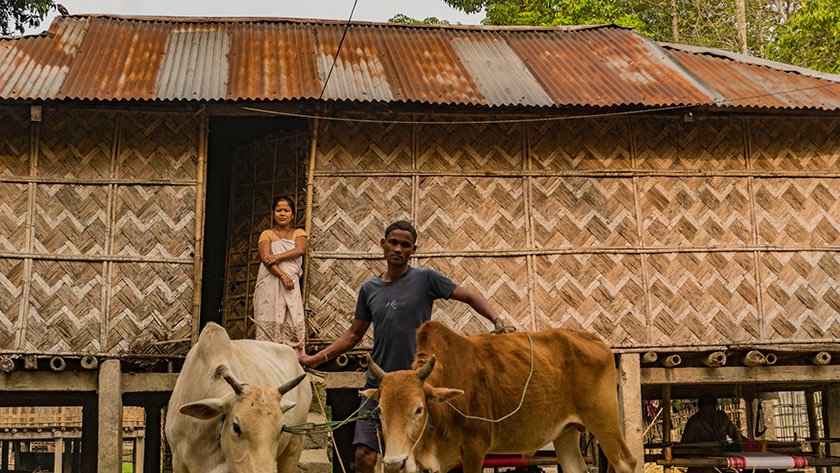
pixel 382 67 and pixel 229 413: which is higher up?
pixel 382 67

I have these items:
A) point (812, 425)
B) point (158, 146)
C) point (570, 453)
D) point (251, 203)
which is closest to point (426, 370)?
point (570, 453)

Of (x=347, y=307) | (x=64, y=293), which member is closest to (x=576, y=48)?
(x=347, y=307)

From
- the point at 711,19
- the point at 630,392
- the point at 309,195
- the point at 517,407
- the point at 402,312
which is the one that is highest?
the point at 711,19

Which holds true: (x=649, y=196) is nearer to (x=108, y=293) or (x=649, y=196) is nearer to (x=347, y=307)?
(x=347, y=307)

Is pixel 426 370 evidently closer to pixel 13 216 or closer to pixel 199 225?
pixel 199 225

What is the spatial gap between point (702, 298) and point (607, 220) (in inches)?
50.7

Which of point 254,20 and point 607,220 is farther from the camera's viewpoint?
point 254,20

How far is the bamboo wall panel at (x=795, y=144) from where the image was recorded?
10.4 meters

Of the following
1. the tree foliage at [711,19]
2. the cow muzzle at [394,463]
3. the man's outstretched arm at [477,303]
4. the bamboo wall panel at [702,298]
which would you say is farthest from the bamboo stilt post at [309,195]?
the tree foliage at [711,19]

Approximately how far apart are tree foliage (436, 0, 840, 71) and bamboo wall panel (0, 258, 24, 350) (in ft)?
45.0

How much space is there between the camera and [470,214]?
9875 millimetres

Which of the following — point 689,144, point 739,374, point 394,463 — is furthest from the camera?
point 689,144

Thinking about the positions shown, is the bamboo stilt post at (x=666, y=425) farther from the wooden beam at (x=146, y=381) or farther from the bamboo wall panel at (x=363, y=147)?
the wooden beam at (x=146, y=381)

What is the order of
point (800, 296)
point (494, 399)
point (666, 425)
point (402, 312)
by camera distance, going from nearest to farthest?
point (402, 312)
point (494, 399)
point (800, 296)
point (666, 425)
